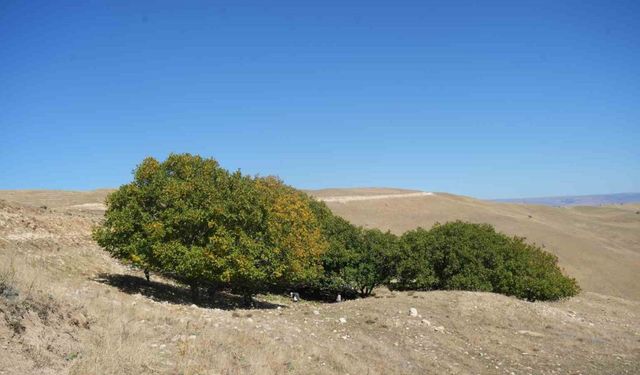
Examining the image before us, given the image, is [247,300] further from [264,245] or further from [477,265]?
[477,265]

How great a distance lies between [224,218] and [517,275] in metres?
23.4

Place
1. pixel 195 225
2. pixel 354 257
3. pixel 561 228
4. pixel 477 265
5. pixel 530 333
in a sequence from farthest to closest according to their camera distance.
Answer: pixel 561 228 → pixel 354 257 → pixel 477 265 → pixel 195 225 → pixel 530 333

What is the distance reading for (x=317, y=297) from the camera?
41844 millimetres

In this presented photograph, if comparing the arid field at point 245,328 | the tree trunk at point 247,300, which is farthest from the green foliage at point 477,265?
the tree trunk at point 247,300

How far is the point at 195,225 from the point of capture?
2397 cm

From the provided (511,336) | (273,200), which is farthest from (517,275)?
(273,200)

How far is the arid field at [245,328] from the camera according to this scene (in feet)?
37.3

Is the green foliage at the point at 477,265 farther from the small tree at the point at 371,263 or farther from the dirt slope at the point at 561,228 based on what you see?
the dirt slope at the point at 561,228

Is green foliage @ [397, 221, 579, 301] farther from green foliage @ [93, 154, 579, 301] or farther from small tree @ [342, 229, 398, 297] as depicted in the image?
small tree @ [342, 229, 398, 297]

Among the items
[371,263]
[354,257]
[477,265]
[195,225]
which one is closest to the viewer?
[195,225]

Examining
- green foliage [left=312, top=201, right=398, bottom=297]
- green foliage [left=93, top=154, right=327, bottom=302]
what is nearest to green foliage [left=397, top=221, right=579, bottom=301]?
green foliage [left=312, top=201, right=398, bottom=297]

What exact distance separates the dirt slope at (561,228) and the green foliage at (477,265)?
2530 centimetres

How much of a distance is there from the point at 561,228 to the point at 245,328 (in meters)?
97.0

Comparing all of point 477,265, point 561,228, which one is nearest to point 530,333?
point 477,265
